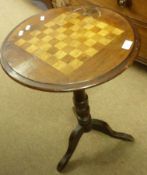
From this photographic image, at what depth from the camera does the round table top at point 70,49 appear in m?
0.90

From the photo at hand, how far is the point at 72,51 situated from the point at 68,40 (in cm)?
9

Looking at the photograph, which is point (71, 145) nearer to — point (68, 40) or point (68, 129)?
point (68, 129)

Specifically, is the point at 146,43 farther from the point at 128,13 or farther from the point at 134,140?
the point at 134,140

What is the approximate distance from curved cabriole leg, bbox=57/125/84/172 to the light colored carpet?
0.14 feet

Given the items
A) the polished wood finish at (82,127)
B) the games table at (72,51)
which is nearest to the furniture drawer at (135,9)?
the games table at (72,51)

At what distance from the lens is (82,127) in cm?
130

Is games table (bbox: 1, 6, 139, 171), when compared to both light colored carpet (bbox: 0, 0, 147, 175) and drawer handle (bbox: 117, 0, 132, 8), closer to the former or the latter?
light colored carpet (bbox: 0, 0, 147, 175)

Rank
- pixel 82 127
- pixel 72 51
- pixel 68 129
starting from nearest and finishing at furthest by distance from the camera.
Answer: pixel 72 51 < pixel 82 127 < pixel 68 129

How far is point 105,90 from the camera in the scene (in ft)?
5.65

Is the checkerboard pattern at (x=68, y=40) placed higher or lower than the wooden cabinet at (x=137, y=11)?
higher

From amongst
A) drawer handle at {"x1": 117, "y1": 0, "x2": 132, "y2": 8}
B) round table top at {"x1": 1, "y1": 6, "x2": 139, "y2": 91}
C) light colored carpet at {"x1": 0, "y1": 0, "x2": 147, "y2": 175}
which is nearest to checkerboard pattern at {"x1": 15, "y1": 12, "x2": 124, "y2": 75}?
round table top at {"x1": 1, "y1": 6, "x2": 139, "y2": 91}

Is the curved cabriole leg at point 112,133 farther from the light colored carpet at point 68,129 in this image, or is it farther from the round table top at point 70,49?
the round table top at point 70,49

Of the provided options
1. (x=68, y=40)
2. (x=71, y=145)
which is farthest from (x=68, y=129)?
(x=68, y=40)

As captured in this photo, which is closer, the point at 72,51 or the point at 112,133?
the point at 72,51
